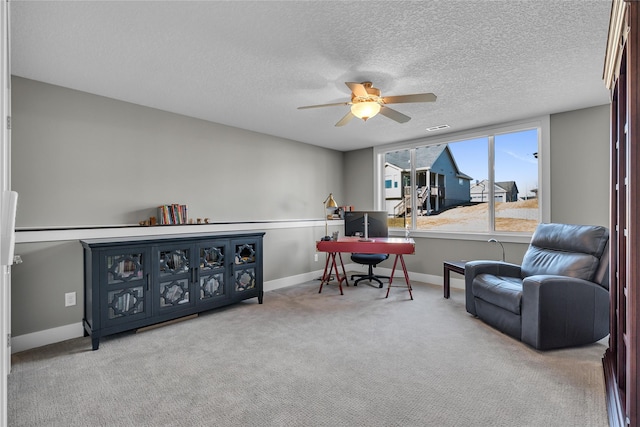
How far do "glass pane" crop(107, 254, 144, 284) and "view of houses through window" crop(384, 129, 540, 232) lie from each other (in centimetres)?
404

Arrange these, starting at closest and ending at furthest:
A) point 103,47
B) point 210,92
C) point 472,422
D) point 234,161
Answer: point 472,422, point 103,47, point 210,92, point 234,161

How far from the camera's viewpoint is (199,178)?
13.1 ft

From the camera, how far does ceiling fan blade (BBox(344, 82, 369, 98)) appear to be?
243 cm

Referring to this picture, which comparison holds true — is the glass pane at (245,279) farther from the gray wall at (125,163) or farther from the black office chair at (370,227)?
the black office chair at (370,227)

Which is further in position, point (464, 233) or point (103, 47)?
point (464, 233)

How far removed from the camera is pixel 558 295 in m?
2.64

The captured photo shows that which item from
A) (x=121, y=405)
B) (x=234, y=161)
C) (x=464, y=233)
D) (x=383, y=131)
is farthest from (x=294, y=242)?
(x=121, y=405)

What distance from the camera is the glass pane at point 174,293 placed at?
320 centimetres

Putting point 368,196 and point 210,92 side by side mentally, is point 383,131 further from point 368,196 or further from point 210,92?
point 210,92

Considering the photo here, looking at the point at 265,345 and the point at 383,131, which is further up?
the point at 383,131

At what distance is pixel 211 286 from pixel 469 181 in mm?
3923

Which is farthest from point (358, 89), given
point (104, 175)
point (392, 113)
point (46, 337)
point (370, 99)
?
point (46, 337)

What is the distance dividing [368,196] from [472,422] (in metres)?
4.39

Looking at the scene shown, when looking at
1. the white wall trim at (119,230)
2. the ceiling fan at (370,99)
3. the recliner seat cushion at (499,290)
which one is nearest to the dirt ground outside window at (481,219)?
the recliner seat cushion at (499,290)
